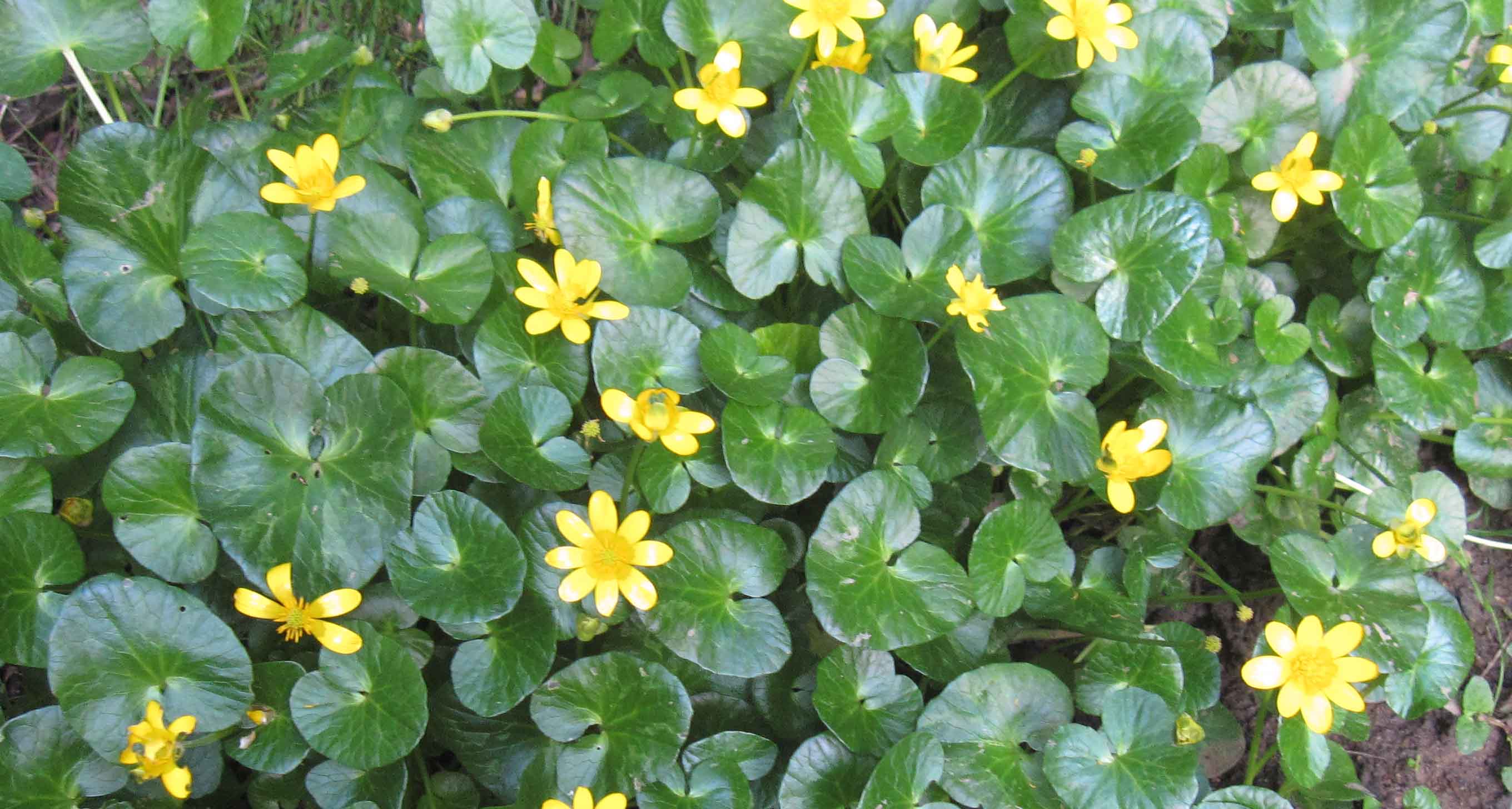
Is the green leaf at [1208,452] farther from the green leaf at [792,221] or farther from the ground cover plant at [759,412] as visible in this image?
the green leaf at [792,221]

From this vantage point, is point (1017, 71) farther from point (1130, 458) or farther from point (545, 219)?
point (545, 219)

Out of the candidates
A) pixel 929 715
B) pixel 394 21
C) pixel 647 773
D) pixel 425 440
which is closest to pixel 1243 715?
pixel 929 715

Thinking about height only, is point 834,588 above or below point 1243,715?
above

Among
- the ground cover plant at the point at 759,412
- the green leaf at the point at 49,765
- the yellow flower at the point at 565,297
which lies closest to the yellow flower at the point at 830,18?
the ground cover plant at the point at 759,412

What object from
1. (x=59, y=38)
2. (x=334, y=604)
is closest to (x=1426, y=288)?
(x=334, y=604)

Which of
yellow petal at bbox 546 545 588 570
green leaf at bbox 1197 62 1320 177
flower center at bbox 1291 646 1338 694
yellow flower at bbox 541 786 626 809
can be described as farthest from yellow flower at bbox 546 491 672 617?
green leaf at bbox 1197 62 1320 177

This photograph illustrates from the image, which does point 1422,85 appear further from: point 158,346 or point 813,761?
point 158,346

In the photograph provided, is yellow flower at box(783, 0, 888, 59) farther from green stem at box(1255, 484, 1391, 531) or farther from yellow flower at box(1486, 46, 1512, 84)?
yellow flower at box(1486, 46, 1512, 84)
